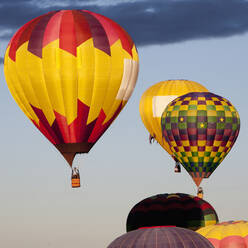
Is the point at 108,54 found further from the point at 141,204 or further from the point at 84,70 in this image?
the point at 141,204

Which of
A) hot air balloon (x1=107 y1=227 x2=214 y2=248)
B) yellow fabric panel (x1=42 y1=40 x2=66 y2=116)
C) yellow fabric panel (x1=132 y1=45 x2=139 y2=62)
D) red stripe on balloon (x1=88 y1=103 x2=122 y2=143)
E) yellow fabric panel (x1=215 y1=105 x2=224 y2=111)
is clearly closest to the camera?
hot air balloon (x1=107 y1=227 x2=214 y2=248)

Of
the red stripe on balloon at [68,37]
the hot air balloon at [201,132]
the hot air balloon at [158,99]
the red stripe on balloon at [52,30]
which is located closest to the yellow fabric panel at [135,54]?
the red stripe on balloon at [68,37]

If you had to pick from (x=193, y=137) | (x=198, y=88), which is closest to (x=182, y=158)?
(x=193, y=137)

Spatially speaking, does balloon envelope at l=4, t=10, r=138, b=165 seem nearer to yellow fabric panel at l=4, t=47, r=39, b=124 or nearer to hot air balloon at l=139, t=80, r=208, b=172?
yellow fabric panel at l=4, t=47, r=39, b=124

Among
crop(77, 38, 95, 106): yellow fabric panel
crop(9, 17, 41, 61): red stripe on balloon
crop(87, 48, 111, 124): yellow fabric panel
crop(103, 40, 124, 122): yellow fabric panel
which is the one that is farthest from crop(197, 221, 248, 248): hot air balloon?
crop(9, 17, 41, 61): red stripe on balloon

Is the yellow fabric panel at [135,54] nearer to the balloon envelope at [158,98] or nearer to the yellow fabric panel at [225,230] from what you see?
the yellow fabric panel at [225,230]

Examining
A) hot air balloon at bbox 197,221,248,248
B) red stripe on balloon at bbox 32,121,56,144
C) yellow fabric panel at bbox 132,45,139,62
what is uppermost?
yellow fabric panel at bbox 132,45,139,62

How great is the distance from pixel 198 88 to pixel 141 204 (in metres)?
15.0

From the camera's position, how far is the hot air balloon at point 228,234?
6047 centimetres

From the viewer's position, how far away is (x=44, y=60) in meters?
59.5

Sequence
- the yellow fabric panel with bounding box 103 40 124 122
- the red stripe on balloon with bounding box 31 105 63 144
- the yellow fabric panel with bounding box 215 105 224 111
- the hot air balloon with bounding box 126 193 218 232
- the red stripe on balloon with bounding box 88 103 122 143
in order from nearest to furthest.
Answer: the yellow fabric panel with bounding box 103 40 124 122 < the red stripe on balloon with bounding box 31 105 63 144 < the red stripe on balloon with bounding box 88 103 122 143 < the hot air balloon with bounding box 126 193 218 232 < the yellow fabric panel with bounding box 215 105 224 111

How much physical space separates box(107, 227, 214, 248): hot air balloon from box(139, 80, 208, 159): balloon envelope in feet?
73.3

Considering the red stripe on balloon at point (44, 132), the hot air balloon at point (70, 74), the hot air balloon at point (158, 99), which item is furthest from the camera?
the hot air balloon at point (158, 99)

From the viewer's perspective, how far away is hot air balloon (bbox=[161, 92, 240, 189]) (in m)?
70.8
